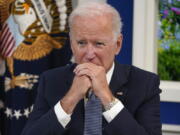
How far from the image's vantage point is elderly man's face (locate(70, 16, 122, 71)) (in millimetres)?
1973

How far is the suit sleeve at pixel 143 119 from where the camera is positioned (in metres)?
1.96

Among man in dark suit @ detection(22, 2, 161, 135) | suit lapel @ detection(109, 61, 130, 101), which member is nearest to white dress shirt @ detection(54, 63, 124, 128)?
man in dark suit @ detection(22, 2, 161, 135)

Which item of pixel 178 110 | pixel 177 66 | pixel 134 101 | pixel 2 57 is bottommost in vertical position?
pixel 178 110

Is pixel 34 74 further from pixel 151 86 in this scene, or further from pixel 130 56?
→ pixel 151 86

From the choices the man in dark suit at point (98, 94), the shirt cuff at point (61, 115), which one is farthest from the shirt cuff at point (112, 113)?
the shirt cuff at point (61, 115)

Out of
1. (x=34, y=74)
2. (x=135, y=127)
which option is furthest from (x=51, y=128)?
(x=34, y=74)

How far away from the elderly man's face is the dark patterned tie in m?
0.17

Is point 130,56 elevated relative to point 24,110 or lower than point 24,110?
elevated

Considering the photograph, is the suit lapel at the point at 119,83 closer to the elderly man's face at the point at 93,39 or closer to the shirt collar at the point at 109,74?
the shirt collar at the point at 109,74

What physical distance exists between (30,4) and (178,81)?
1301 mm

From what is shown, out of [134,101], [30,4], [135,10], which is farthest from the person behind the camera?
[135,10]

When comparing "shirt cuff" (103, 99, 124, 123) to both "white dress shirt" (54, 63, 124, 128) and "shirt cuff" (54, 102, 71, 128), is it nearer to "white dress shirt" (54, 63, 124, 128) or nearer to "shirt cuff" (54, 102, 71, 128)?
"white dress shirt" (54, 63, 124, 128)

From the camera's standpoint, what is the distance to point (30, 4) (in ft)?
11.0

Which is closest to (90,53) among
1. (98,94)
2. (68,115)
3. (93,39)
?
(93,39)
